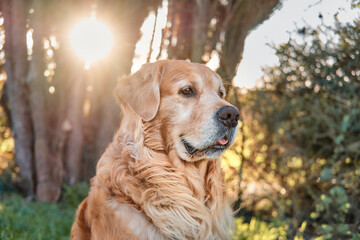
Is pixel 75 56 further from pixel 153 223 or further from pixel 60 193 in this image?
pixel 153 223

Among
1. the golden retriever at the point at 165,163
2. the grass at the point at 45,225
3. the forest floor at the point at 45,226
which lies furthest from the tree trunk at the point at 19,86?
the golden retriever at the point at 165,163

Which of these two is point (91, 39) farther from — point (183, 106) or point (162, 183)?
point (162, 183)

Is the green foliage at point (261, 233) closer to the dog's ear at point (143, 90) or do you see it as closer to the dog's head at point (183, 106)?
the dog's head at point (183, 106)

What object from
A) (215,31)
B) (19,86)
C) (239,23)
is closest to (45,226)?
(19,86)

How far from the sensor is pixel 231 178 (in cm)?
551

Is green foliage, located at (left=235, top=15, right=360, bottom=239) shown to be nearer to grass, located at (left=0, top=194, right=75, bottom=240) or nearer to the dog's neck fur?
the dog's neck fur

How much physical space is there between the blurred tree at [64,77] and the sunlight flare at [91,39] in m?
0.11

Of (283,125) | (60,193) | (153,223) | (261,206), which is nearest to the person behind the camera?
(153,223)

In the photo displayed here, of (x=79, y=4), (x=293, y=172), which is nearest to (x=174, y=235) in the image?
A: (x=293, y=172)

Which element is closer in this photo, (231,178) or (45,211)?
(45,211)

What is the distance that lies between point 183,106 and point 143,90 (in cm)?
33

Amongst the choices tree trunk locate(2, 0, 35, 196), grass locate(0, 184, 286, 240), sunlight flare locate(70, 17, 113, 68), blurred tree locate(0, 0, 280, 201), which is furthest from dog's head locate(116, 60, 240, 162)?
tree trunk locate(2, 0, 35, 196)

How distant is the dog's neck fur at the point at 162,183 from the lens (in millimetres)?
2521

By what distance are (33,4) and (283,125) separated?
431 cm
